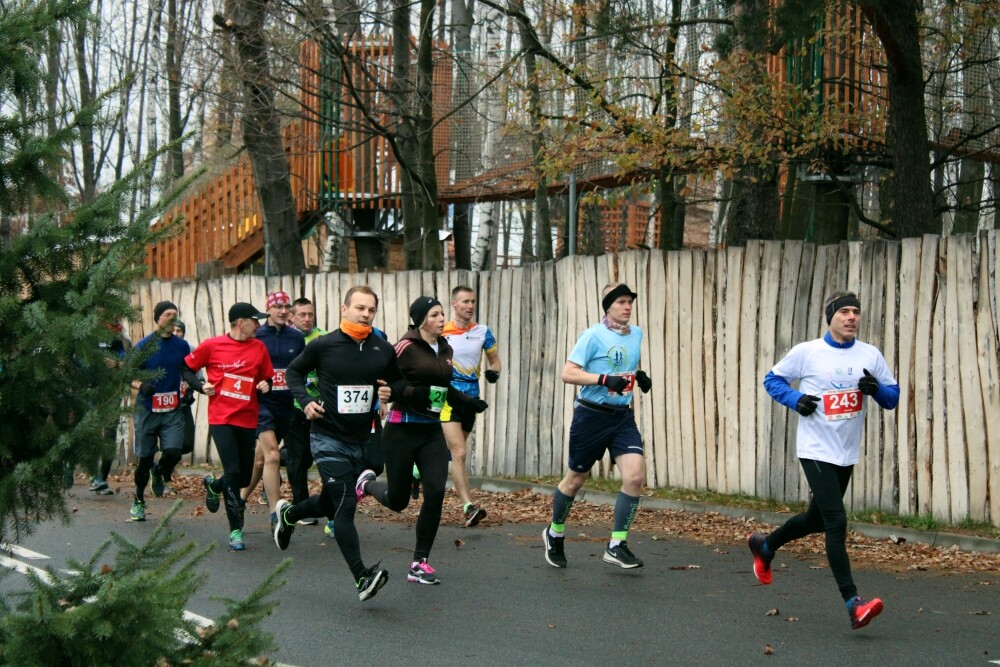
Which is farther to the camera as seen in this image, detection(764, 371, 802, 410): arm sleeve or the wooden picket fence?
the wooden picket fence

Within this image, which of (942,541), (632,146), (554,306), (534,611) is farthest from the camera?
(554,306)

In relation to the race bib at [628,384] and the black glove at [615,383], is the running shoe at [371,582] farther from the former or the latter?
the race bib at [628,384]

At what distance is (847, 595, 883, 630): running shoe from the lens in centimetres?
692

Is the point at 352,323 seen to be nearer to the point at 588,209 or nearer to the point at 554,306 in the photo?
the point at 554,306

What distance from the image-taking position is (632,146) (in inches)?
532

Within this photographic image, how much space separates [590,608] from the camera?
7848 mm

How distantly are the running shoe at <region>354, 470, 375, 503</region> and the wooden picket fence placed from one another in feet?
14.7

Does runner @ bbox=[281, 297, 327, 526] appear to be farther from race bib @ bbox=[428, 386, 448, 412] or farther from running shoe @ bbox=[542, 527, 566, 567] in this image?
running shoe @ bbox=[542, 527, 566, 567]

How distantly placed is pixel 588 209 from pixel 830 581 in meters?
15.2

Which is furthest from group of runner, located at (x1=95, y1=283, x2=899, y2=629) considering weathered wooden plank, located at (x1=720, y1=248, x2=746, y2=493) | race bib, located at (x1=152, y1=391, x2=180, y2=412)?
weathered wooden plank, located at (x1=720, y1=248, x2=746, y2=493)

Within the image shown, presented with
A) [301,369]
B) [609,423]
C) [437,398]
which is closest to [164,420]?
[301,369]

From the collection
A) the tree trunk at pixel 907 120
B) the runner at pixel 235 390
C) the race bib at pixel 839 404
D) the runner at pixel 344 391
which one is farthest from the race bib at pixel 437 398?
the tree trunk at pixel 907 120

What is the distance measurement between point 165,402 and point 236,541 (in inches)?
113

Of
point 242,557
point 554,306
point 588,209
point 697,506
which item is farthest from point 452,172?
point 242,557
